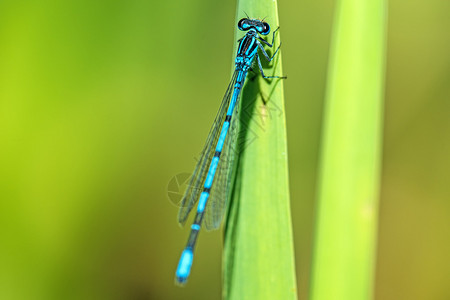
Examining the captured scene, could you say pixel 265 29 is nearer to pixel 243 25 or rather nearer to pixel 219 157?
pixel 243 25

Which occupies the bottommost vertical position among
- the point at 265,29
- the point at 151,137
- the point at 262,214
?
the point at 262,214

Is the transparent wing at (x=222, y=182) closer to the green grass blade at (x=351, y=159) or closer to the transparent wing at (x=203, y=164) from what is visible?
the transparent wing at (x=203, y=164)

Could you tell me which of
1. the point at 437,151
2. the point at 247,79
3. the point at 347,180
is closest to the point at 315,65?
the point at 247,79

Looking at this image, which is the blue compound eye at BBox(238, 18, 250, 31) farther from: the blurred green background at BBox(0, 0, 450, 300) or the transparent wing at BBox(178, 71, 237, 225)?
the blurred green background at BBox(0, 0, 450, 300)

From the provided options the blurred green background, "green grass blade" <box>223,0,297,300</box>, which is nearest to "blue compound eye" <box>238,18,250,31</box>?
"green grass blade" <box>223,0,297,300</box>

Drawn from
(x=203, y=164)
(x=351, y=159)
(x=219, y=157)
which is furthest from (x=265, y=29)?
(x=351, y=159)

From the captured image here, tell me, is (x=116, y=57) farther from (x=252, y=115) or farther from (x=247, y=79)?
(x=252, y=115)
